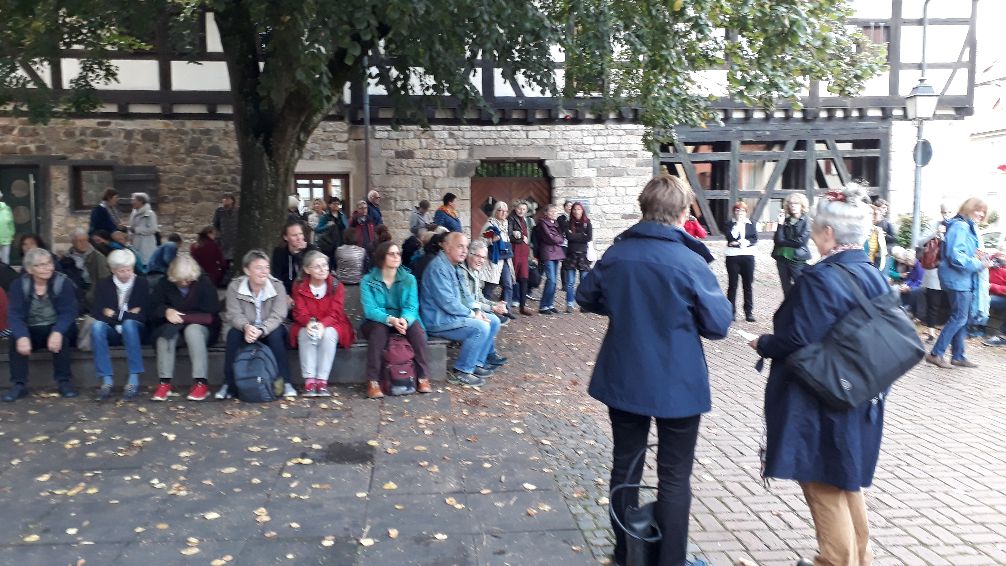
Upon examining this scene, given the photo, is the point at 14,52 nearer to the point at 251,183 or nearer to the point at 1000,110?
the point at 251,183

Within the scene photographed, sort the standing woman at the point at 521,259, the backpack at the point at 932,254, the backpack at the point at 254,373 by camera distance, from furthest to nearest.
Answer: the standing woman at the point at 521,259
the backpack at the point at 932,254
the backpack at the point at 254,373

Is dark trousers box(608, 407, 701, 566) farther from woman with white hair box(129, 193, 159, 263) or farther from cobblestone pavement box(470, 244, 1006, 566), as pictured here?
woman with white hair box(129, 193, 159, 263)

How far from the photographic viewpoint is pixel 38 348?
23.7 feet

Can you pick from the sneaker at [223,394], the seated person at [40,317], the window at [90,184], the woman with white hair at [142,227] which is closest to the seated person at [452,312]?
the sneaker at [223,394]

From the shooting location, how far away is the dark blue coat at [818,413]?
11.1ft

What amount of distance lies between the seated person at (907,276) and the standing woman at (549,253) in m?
4.43

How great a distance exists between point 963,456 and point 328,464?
13.7 ft

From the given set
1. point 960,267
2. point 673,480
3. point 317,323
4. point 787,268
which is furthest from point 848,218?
point 787,268

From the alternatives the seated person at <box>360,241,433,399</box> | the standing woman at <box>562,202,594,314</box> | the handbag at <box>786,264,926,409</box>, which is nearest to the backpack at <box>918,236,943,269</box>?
the standing woman at <box>562,202,594,314</box>

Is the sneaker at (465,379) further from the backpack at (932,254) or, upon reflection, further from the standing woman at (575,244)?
the backpack at (932,254)

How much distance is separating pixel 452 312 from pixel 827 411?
4.69 metres

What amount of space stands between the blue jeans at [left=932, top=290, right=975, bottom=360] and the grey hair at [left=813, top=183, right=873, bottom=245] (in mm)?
5747

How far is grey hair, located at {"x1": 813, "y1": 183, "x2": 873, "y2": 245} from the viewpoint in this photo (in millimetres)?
3498

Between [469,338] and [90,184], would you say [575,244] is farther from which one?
[90,184]
